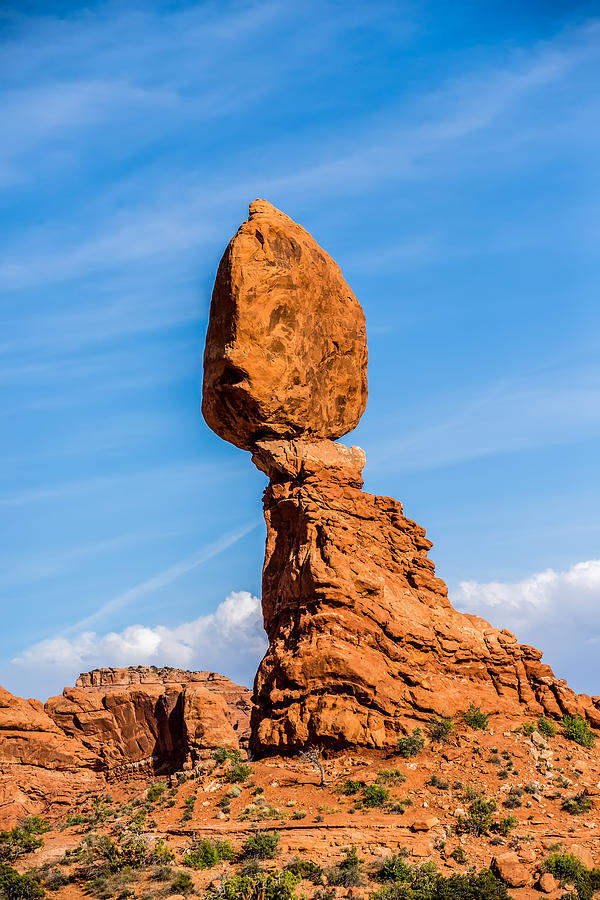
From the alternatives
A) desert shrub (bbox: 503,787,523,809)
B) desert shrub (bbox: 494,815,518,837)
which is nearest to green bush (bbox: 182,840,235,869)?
desert shrub (bbox: 494,815,518,837)

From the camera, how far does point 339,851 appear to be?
1112 inches

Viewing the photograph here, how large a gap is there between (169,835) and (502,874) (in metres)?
10.0

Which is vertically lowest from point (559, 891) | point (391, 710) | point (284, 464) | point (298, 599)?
point (559, 891)

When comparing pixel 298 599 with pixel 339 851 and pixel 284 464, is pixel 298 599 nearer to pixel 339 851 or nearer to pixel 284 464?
pixel 284 464

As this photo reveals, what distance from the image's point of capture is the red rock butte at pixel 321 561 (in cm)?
3403

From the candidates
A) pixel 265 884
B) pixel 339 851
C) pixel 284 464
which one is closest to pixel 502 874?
pixel 339 851

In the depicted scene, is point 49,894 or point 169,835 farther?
point 169,835

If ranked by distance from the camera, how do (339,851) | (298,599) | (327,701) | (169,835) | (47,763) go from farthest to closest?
(47,763), (298,599), (327,701), (169,835), (339,851)

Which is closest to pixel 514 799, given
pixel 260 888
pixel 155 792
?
pixel 260 888

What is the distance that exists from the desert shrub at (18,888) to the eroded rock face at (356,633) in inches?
351

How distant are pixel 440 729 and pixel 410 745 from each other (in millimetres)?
1617

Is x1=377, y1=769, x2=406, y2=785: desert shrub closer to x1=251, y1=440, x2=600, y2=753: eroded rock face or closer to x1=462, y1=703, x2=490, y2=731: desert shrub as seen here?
x1=251, y1=440, x2=600, y2=753: eroded rock face

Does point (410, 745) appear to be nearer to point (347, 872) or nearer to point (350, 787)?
point (350, 787)

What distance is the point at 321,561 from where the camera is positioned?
35.5 m
